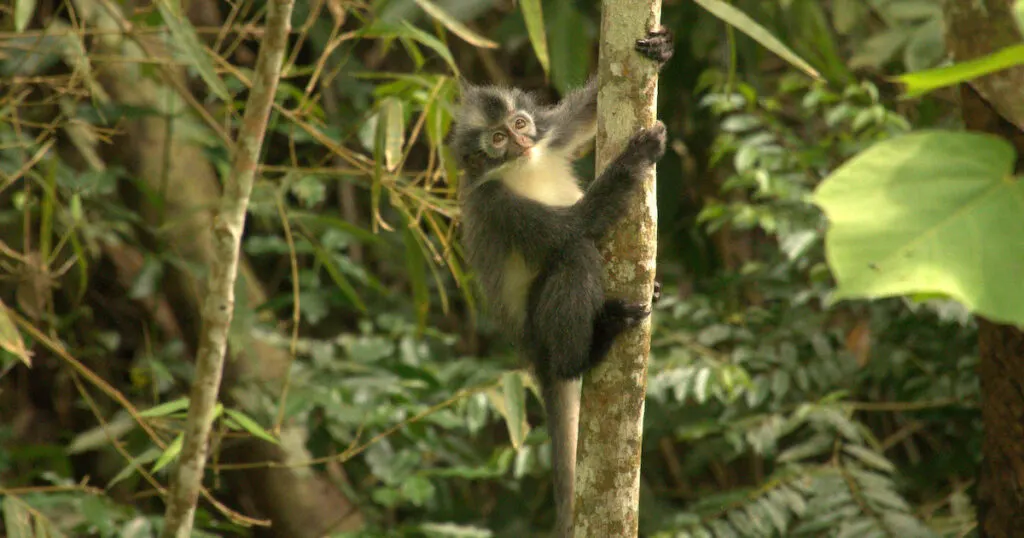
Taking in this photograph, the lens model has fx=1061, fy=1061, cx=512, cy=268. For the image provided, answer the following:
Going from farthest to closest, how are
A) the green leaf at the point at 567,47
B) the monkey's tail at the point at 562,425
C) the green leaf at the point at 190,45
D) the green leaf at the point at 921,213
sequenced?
the green leaf at the point at 567,47
the monkey's tail at the point at 562,425
the green leaf at the point at 190,45
the green leaf at the point at 921,213

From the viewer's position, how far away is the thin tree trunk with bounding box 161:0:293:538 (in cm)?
303

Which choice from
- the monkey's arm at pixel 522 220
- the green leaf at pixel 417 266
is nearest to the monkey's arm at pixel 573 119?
the monkey's arm at pixel 522 220

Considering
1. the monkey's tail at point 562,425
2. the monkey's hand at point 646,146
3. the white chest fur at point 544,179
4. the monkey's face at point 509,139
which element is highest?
the monkey's face at point 509,139

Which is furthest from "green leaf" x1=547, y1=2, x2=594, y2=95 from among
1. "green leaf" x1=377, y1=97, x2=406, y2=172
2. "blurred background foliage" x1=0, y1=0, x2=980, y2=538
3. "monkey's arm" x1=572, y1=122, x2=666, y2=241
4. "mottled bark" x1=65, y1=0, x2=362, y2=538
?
"mottled bark" x1=65, y1=0, x2=362, y2=538

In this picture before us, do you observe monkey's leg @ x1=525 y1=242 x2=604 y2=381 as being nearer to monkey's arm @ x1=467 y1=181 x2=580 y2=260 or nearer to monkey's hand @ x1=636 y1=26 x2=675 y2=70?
monkey's arm @ x1=467 y1=181 x2=580 y2=260

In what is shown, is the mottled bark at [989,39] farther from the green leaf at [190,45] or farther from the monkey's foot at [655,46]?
the green leaf at [190,45]

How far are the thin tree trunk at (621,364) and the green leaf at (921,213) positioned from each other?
207 cm

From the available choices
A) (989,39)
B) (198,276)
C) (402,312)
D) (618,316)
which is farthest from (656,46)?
(402,312)

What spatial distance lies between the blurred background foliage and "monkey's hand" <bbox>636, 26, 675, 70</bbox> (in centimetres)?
95

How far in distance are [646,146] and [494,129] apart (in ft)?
A: 3.79

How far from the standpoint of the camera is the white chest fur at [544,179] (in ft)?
13.0

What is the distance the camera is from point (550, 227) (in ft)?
11.6

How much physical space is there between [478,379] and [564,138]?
1.19 m

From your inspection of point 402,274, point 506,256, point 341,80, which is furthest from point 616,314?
point 402,274
